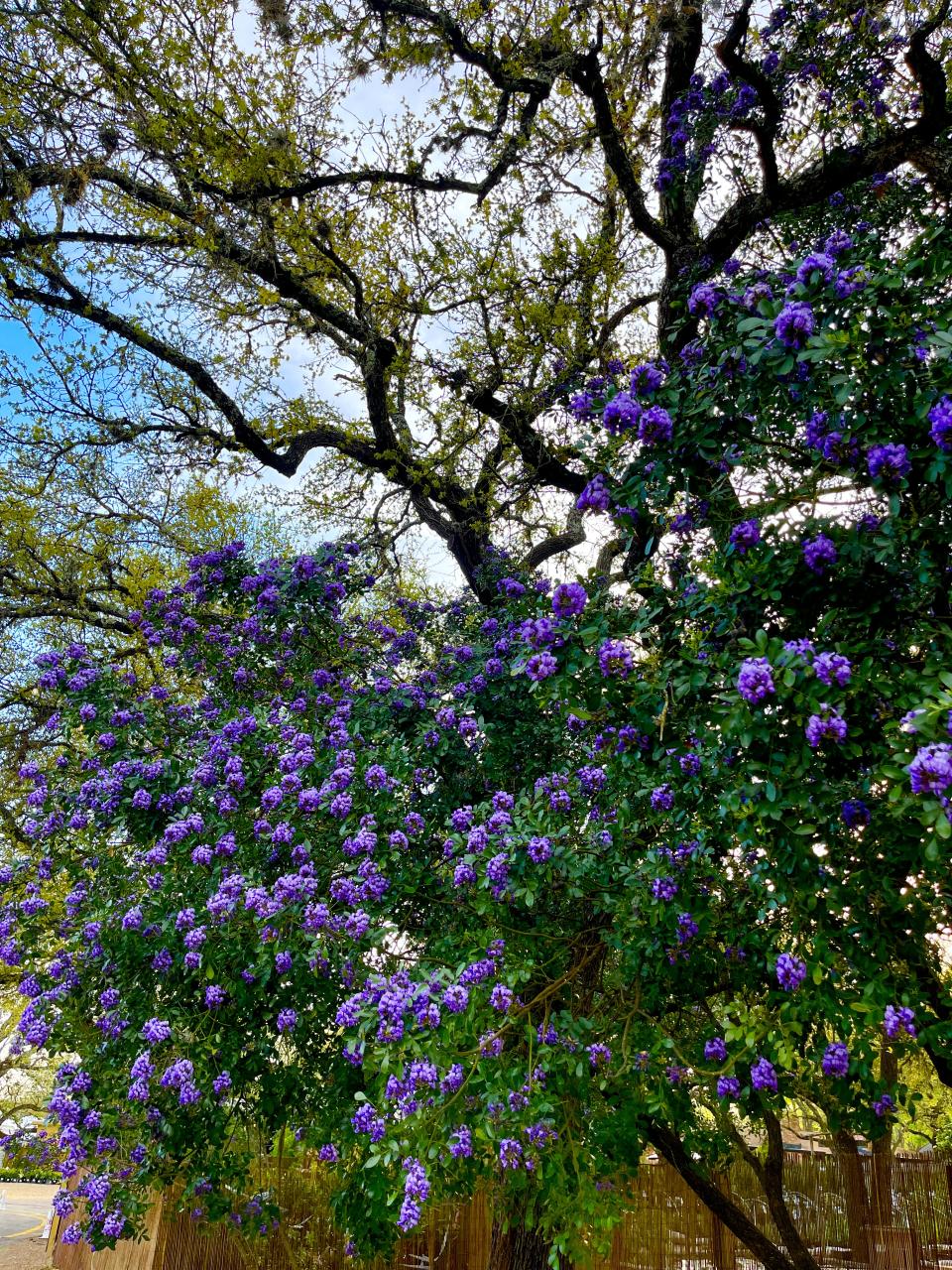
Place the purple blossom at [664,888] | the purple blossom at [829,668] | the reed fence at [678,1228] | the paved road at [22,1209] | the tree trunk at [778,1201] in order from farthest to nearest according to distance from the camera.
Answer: the paved road at [22,1209] < the reed fence at [678,1228] < the tree trunk at [778,1201] < the purple blossom at [664,888] < the purple blossom at [829,668]

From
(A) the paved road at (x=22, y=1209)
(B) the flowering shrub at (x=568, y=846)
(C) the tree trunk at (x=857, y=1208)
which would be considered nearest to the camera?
(B) the flowering shrub at (x=568, y=846)

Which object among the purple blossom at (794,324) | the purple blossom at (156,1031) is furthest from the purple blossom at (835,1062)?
the purple blossom at (156,1031)

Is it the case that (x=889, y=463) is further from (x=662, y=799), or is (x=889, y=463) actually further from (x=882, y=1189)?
(x=882, y=1189)

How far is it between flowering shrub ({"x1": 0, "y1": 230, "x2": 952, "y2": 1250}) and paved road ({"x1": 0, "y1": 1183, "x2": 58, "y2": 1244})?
10.9 metres

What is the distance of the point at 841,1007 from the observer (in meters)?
2.78

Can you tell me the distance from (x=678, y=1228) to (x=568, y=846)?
234 inches

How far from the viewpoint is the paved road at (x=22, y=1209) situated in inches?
578

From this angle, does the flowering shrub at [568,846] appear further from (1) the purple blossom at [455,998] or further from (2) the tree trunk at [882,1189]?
(2) the tree trunk at [882,1189]

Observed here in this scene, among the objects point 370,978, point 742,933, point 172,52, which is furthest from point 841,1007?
point 172,52

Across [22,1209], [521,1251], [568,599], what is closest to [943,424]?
[568,599]

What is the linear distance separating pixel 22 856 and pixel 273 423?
528 cm

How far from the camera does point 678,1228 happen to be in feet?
24.5

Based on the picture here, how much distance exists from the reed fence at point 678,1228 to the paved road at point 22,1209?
22.7ft

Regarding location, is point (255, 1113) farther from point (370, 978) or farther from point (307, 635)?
point (307, 635)
